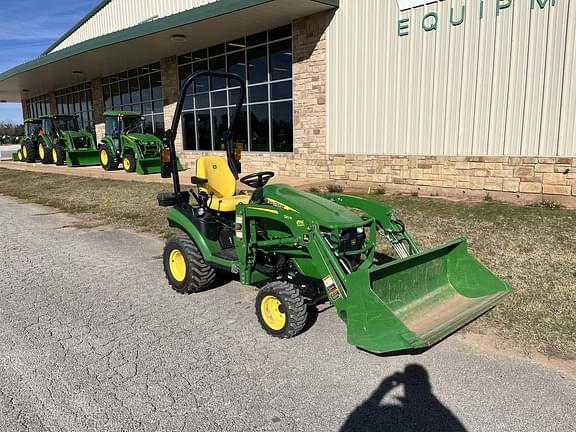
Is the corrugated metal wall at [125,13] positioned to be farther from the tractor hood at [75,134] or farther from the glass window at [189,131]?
the tractor hood at [75,134]

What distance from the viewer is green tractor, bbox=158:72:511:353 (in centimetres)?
299

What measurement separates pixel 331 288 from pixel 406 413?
925 millimetres

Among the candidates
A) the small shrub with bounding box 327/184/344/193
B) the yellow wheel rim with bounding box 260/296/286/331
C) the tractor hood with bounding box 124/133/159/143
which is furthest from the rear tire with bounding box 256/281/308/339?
the tractor hood with bounding box 124/133/159/143

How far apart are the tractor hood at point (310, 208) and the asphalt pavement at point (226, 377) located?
36.6 inches

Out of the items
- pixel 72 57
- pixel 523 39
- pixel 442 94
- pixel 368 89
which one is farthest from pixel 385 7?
pixel 72 57

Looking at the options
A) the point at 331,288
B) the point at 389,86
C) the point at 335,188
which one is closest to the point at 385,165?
the point at 335,188

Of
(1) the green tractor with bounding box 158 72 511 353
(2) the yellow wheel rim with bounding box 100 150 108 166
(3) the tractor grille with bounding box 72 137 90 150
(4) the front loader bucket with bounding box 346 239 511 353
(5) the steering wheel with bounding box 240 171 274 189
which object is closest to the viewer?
(4) the front loader bucket with bounding box 346 239 511 353

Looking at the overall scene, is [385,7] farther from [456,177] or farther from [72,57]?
[72,57]

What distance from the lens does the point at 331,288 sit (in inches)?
126

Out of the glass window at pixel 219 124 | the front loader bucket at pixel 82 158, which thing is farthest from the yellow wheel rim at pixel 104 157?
the glass window at pixel 219 124

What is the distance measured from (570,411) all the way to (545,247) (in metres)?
3.71

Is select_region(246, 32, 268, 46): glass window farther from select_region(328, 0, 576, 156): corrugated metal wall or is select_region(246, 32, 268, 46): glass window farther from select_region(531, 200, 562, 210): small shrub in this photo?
select_region(531, 200, 562, 210): small shrub

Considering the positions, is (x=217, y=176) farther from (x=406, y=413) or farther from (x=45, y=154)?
(x=45, y=154)

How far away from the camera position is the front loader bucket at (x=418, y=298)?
285 cm
